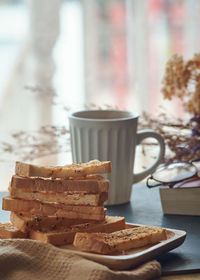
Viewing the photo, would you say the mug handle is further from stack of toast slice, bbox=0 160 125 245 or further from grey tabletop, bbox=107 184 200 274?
stack of toast slice, bbox=0 160 125 245

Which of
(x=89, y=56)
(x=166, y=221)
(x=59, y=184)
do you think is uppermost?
(x=89, y=56)

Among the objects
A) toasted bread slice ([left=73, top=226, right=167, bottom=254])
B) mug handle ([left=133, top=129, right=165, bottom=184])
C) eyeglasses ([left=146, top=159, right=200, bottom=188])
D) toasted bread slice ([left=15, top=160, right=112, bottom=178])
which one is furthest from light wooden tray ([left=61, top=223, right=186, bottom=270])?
mug handle ([left=133, top=129, right=165, bottom=184])

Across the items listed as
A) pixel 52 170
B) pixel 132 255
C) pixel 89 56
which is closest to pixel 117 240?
pixel 132 255

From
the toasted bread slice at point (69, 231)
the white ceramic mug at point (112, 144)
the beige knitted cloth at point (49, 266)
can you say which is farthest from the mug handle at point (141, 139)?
the beige knitted cloth at point (49, 266)

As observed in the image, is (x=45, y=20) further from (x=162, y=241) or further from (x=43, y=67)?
(x=162, y=241)

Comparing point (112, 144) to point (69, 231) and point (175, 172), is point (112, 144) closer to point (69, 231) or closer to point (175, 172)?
point (175, 172)

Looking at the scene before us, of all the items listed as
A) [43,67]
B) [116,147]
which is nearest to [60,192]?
[116,147]

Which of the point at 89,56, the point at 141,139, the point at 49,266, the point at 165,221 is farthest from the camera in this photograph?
the point at 89,56
